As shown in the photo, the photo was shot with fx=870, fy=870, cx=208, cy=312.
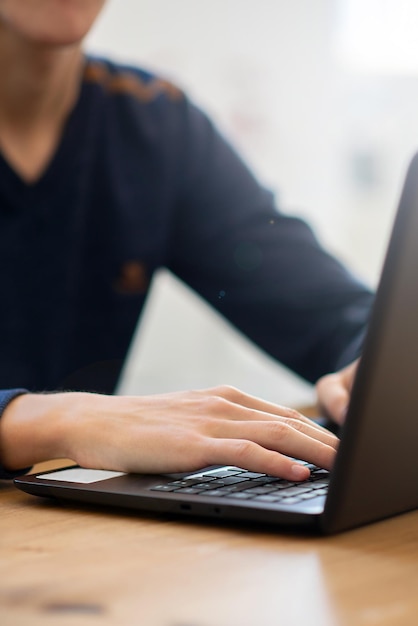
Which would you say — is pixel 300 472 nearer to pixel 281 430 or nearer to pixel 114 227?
pixel 281 430

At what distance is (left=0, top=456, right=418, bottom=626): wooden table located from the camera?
0.40m

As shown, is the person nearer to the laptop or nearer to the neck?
the neck

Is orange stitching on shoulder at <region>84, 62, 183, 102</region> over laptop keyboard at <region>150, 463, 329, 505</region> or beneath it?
over

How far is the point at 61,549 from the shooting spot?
0.51 m

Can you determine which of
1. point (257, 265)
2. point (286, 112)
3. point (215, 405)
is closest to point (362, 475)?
point (215, 405)

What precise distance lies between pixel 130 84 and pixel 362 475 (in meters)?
1.04

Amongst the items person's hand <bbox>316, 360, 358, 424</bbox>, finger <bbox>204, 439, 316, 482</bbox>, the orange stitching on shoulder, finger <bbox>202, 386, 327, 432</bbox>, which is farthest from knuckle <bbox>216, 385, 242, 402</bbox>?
the orange stitching on shoulder

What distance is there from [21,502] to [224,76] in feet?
7.84

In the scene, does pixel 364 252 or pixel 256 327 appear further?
A: pixel 364 252

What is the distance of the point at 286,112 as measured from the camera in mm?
2959

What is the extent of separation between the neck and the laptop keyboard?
2.67 feet

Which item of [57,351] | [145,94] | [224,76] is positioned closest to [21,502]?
[57,351]

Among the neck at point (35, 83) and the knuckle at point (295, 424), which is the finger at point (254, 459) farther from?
the neck at point (35, 83)

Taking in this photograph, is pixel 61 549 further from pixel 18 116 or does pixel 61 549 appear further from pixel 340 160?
pixel 340 160
